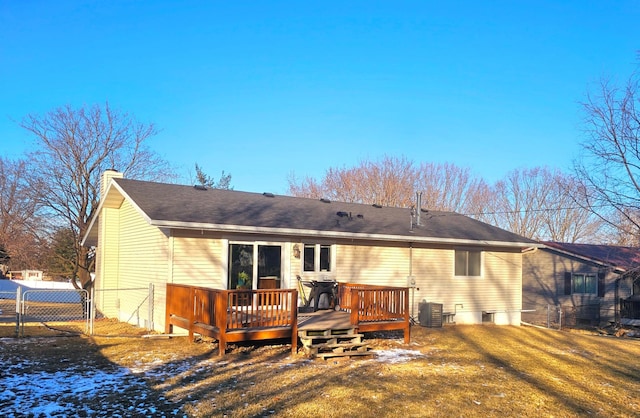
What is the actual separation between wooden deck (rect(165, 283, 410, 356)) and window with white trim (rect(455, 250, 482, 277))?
17.8ft

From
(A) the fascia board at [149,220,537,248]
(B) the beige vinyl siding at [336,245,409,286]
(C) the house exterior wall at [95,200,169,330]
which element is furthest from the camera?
(B) the beige vinyl siding at [336,245,409,286]

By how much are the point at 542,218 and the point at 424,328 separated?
29329 millimetres

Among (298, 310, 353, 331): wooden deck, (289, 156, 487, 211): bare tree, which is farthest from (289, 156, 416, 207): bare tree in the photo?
(298, 310, 353, 331): wooden deck

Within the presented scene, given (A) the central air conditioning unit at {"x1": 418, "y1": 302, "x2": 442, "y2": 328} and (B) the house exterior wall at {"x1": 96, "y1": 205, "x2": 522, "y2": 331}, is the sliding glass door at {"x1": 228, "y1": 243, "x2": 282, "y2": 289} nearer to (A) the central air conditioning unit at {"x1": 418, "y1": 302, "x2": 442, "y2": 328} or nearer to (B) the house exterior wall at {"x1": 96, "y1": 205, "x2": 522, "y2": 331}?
(B) the house exterior wall at {"x1": 96, "y1": 205, "x2": 522, "y2": 331}

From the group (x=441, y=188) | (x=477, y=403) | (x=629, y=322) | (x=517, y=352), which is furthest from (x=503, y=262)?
(x=441, y=188)

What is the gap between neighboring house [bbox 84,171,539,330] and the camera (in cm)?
1241

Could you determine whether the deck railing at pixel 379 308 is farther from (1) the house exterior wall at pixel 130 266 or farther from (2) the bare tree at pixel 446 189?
(2) the bare tree at pixel 446 189

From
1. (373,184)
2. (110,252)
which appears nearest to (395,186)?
(373,184)

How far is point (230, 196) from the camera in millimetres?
15672

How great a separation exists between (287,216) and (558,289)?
15747mm

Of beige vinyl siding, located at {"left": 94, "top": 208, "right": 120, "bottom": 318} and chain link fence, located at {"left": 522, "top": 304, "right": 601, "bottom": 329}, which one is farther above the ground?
beige vinyl siding, located at {"left": 94, "top": 208, "right": 120, "bottom": 318}

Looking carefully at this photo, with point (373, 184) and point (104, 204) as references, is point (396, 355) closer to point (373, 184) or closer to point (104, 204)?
point (104, 204)

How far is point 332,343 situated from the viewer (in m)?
10.1

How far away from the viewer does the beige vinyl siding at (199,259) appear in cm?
1210
